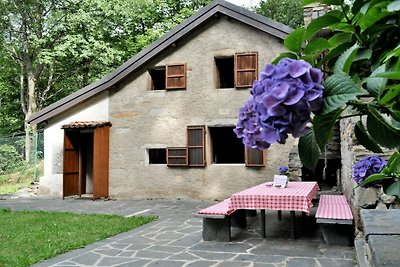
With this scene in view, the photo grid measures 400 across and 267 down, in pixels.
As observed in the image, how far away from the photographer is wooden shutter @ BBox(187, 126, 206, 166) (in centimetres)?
1070

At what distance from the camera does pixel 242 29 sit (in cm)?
1066

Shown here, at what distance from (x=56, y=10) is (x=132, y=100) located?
375 inches

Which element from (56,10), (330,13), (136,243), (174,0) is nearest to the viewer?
(330,13)

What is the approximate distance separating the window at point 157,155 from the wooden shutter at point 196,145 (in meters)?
1.21

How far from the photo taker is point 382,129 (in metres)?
0.78

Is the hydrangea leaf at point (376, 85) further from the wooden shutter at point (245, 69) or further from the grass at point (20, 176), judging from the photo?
the grass at point (20, 176)

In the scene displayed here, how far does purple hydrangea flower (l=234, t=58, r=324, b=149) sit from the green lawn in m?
4.64

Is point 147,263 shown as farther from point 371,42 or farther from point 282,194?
point 371,42

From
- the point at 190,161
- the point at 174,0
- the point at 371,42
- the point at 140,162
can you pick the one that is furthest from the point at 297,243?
the point at 174,0

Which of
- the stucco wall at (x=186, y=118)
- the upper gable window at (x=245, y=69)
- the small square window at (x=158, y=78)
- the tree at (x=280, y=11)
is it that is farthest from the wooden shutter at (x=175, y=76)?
the tree at (x=280, y=11)

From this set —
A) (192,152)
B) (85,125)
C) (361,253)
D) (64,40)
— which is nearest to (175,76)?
(192,152)

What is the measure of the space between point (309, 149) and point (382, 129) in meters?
0.15

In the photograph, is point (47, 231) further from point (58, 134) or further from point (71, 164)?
point (58, 134)

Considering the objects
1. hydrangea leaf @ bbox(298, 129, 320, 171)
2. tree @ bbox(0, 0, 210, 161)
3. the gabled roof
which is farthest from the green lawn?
tree @ bbox(0, 0, 210, 161)
